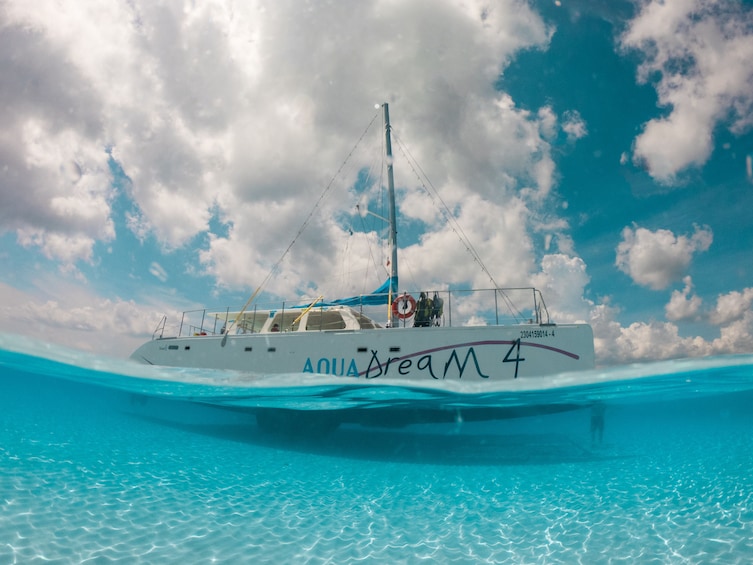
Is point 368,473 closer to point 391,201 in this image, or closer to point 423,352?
point 423,352

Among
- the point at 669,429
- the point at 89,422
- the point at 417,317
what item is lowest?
the point at 89,422

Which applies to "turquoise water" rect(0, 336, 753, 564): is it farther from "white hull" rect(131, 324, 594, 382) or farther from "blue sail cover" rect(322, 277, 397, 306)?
"blue sail cover" rect(322, 277, 397, 306)

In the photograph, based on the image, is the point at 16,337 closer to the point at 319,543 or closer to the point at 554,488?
the point at 319,543

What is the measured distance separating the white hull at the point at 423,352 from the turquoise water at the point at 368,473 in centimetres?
70

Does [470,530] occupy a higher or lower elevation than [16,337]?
lower

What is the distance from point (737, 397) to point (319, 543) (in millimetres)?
18391

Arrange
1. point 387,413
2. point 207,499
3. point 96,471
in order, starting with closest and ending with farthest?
point 207,499 → point 96,471 → point 387,413

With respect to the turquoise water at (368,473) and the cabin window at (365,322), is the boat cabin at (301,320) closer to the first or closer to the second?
the cabin window at (365,322)

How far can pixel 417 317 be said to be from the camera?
1168cm

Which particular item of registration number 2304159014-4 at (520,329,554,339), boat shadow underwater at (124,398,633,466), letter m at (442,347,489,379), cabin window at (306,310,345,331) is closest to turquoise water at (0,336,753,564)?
boat shadow underwater at (124,398,633,466)

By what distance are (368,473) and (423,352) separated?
4.52m

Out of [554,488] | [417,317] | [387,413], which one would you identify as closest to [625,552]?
[554,488]

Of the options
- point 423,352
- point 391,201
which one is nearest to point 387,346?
point 423,352

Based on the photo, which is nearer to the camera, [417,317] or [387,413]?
[417,317]
